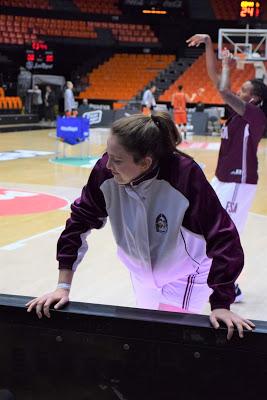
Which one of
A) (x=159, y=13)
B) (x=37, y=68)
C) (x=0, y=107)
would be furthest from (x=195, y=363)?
(x=159, y=13)

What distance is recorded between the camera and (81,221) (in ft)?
7.63

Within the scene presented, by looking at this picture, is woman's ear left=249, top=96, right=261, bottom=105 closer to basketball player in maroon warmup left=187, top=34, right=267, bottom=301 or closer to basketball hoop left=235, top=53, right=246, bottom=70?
basketball player in maroon warmup left=187, top=34, right=267, bottom=301

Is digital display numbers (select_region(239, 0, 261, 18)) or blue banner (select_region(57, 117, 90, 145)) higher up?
digital display numbers (select_region(239, 0, 261, 18))

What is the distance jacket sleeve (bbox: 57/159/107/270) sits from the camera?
2.30 meters

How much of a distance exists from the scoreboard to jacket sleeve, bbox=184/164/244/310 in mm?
25972

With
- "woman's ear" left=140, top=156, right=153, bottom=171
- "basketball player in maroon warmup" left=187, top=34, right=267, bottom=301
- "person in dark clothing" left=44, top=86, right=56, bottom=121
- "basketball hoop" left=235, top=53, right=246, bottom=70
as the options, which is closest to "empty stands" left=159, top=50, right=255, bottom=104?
"person in dark clothing" left=44, top=86, right=56, bottom=121

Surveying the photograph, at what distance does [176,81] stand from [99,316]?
2775 centimetres

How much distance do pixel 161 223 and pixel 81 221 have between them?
0.30 meters

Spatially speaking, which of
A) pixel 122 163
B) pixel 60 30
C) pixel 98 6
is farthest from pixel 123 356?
pixel 98 6

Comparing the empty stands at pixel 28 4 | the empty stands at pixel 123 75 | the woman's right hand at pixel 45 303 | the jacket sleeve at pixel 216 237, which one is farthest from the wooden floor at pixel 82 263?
the empty stands at pixel 123 75

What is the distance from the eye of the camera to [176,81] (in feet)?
95.0

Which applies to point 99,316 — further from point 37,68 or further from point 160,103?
point 37,68

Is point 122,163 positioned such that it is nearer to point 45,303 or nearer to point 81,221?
point 81,221

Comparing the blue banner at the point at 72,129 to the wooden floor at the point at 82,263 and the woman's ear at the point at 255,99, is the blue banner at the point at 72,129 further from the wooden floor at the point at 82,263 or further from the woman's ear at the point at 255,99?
the woman's ear at the point at 255,99
